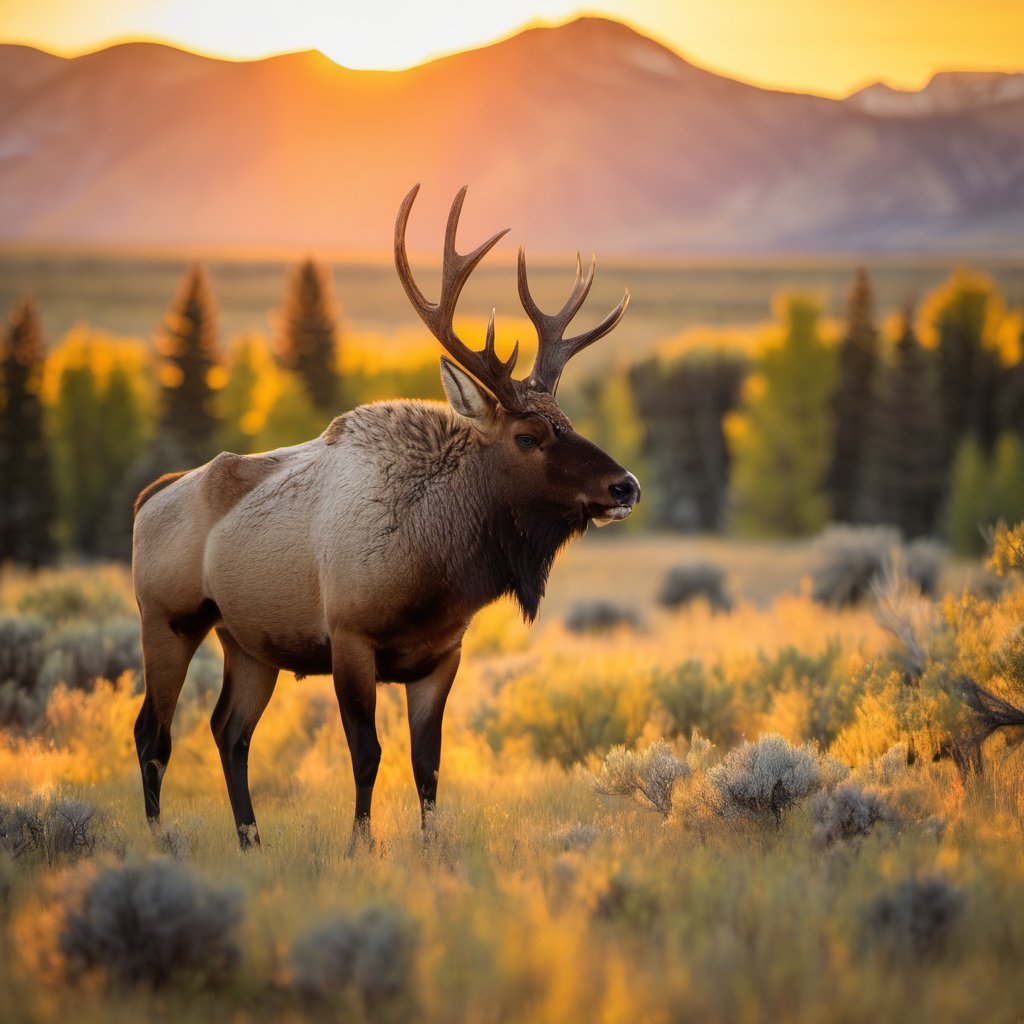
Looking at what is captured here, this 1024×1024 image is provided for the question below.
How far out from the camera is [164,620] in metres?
6.57

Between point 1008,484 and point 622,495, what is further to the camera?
point 1008,484

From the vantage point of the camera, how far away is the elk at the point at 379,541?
5973mm

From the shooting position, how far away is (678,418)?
199ft

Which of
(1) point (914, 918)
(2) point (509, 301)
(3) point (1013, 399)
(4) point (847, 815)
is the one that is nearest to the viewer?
(1) point (914, 918)

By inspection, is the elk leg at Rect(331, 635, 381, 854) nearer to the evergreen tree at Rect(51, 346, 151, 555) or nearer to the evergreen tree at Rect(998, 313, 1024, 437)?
the evergreen tree at Rect(51, 346, 151, 555)

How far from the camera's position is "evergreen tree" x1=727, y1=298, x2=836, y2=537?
164 ft

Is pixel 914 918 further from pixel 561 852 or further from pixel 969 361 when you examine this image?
pixel 969 361

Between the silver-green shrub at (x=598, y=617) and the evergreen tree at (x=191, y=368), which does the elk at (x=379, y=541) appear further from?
the evergreen tree at (x=191, y=368)

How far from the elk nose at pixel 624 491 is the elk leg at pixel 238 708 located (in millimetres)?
2224

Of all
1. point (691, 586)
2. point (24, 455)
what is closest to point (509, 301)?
point (24, 455)

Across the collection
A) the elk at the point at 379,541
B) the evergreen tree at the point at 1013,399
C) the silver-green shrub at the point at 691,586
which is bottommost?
the silver-green shrub at the point at 691,586

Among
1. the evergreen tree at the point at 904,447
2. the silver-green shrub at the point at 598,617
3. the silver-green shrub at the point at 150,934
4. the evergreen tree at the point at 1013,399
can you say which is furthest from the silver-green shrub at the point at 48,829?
the evergreen tree at the point at 1013,399

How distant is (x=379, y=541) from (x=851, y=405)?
49.8 m

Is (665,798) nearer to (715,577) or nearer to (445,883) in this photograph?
(445,883)
